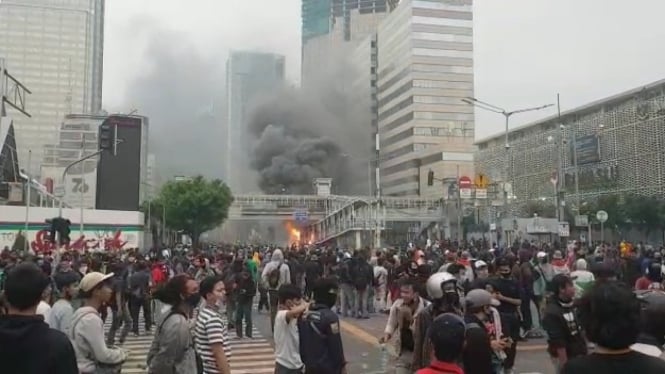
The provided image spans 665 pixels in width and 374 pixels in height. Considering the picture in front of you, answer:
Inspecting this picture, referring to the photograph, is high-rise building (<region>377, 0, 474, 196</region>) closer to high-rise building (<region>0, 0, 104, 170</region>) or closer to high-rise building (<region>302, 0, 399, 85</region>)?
high-rise building (<region>302, 0, 399, 85</region>)

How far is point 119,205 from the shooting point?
59125 mm

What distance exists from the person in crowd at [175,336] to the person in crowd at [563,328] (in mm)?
2807

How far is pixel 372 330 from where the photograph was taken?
552 inches

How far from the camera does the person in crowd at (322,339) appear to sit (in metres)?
4.93

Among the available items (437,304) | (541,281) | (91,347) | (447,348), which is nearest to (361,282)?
(541,281)

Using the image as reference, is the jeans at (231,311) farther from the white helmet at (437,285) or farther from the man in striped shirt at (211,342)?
the white helmet at (437,285)

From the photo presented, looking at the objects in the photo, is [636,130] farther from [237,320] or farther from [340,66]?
[340,66]

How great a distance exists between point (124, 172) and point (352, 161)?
5247 cm

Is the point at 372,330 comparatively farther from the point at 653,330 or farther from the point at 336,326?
the point at 653,330

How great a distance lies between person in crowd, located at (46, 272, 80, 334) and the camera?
19.9 ft

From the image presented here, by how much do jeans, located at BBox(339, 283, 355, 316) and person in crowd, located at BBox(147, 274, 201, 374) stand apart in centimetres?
1181

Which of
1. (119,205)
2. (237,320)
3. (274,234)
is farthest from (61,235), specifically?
(274,234)

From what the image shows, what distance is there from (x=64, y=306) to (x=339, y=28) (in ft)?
478

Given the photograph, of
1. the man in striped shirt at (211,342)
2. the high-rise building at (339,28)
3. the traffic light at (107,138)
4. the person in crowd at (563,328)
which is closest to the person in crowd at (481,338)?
the person in crowd at (563,328)
